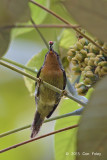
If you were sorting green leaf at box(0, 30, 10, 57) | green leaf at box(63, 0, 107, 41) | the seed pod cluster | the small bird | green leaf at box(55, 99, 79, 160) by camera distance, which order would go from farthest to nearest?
the small bird < green leaf at box(55, 99, 79, 160) < the seed pod cluster < green leaf at box(0, 30, 10, 57) < green leaf at box(63, 0, 107, 41)

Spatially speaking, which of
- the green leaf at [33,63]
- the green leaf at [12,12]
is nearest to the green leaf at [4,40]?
the green leaf at [12,12]

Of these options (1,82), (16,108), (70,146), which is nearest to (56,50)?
(70,146)

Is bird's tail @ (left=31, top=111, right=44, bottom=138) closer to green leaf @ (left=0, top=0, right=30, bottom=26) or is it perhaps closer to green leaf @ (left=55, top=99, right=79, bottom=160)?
green leaf @ (left=55, top=99, right=79, bottom=160)

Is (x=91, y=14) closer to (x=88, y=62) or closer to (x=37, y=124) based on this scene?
(x=88, y=62)

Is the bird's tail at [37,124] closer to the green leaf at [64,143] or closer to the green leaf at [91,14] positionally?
the green leaf at [64,143]

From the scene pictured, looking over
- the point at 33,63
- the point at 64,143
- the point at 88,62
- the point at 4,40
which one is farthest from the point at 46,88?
the point at 4,40

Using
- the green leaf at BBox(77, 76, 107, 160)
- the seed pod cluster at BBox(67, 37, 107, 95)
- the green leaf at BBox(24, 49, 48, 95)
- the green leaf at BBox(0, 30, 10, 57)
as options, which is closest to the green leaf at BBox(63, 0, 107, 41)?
the green leaf at BBox(77, 76, 107, 160)
